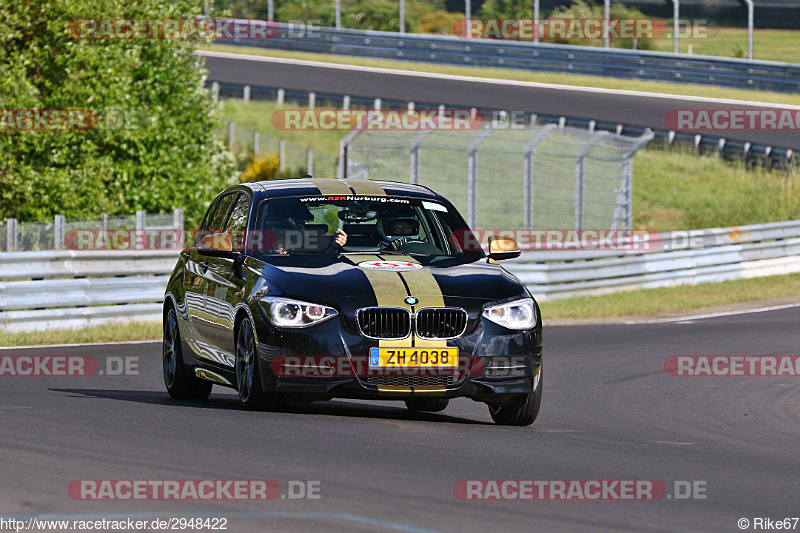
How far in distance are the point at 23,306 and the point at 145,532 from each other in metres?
12.2

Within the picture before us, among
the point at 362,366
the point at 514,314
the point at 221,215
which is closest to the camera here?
the point at 362,366

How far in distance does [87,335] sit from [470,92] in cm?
2774

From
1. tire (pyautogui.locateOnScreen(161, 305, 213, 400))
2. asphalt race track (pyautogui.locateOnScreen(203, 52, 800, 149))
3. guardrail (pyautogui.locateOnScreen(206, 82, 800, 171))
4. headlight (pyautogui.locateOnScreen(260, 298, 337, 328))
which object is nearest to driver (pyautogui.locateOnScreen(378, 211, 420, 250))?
headlight (pyautogui.locateOnScreen(260, 298, 337, 328))

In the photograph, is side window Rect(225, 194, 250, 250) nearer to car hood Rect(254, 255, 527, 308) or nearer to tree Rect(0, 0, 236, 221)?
car hood Rect(254, 255, 527, 308)

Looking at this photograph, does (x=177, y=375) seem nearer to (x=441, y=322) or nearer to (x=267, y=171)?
(x=441, y=322)

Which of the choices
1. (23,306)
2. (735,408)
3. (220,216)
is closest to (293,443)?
(220,216)

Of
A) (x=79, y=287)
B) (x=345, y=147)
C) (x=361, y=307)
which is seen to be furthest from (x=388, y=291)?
(x=345, y=147)

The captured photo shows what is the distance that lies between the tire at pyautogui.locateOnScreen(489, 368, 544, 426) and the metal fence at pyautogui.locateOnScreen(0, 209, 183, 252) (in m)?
11.2

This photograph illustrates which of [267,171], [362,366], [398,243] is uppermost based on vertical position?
[398,243]

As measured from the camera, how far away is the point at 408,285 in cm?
939

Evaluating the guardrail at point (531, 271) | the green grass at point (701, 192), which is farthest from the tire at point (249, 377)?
the green grass at point (701, 192)

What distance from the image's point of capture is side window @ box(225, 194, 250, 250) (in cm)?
1058

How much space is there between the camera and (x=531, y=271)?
78.4 feet

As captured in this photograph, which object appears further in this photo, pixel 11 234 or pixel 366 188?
pixel 11 234
